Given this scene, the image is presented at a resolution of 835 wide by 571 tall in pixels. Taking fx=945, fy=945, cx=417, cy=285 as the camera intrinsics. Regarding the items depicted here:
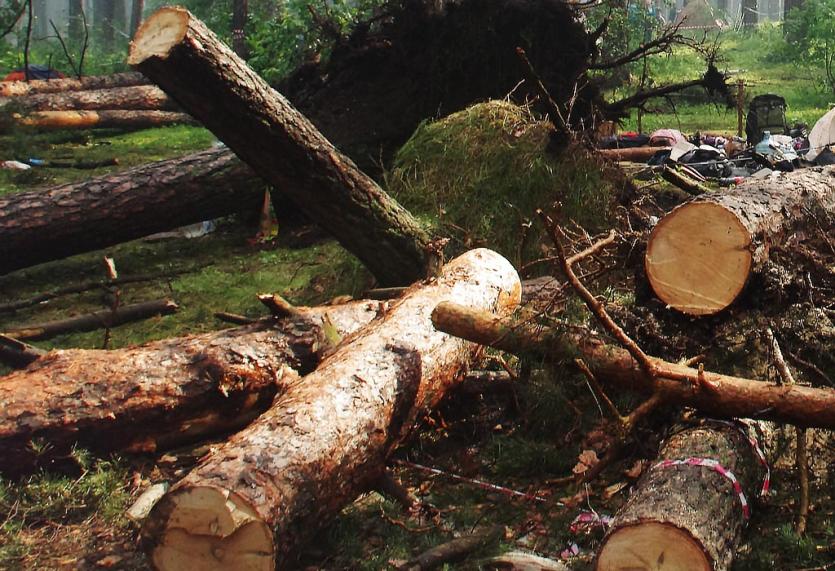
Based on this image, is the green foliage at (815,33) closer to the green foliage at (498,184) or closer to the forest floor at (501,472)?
the green foliage at (498,184)

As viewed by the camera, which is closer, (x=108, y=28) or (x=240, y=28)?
(x=240, y=28)

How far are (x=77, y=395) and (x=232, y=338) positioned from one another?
0.87 m

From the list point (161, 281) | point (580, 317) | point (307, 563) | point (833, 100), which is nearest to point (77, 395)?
point (307, 563)

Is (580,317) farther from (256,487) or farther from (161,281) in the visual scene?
(161,281)

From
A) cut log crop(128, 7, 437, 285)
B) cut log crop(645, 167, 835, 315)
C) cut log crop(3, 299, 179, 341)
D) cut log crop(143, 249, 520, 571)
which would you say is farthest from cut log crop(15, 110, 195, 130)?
cut log crop(645, 167, 835, 315)

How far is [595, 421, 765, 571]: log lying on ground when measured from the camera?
10.3 feet

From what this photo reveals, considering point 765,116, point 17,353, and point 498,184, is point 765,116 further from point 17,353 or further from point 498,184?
point 17,353

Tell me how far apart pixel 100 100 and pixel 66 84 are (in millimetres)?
1259

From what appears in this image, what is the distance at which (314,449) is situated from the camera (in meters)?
3.91

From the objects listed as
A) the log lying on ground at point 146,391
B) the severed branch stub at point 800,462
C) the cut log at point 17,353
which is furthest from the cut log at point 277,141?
the severed branch stub at point 800,462

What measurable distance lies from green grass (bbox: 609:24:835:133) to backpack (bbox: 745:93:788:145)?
0.43 meters

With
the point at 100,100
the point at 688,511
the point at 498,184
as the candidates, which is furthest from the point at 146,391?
the point at 100,100

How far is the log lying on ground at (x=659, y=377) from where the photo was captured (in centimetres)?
379

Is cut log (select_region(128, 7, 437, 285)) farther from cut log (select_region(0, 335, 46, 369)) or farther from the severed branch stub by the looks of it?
the severed branch stub
